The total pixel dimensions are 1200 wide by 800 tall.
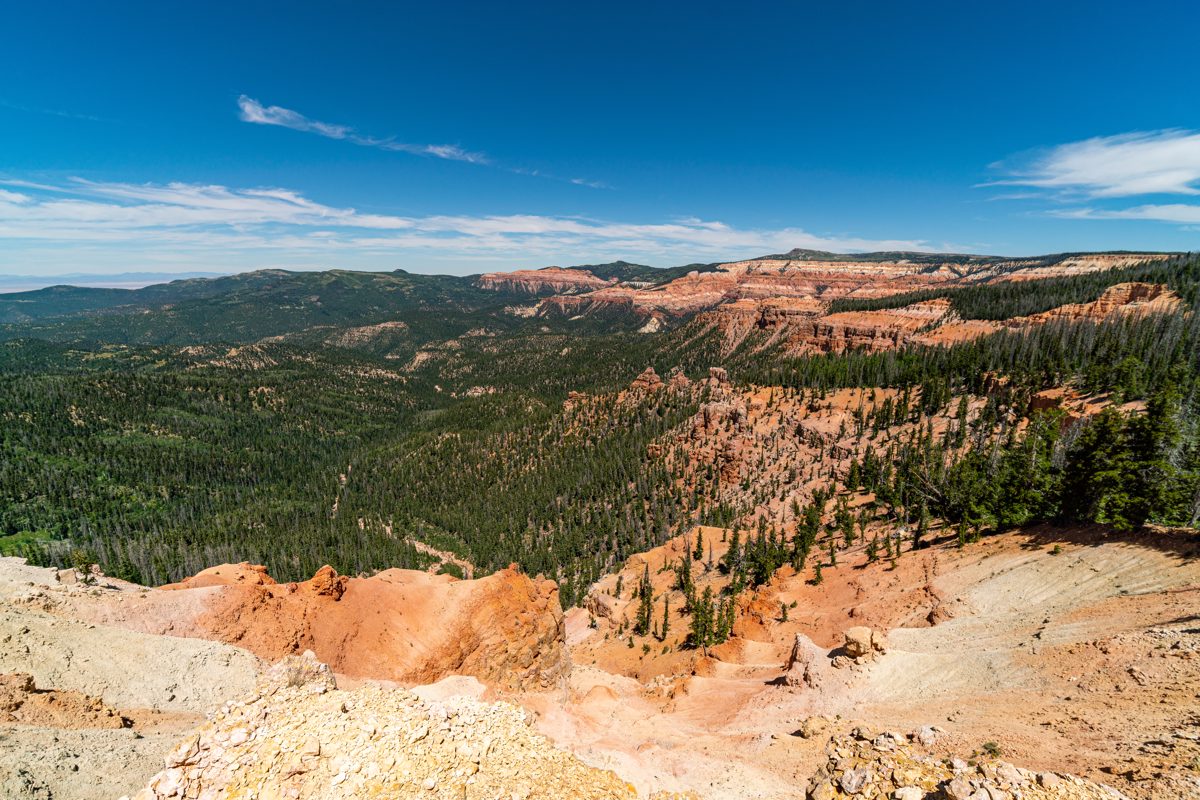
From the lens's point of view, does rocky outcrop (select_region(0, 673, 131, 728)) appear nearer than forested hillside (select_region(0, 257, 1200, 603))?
Yes

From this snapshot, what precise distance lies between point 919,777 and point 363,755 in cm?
1844

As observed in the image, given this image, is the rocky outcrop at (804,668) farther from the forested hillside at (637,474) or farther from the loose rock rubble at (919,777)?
the forested hillside at (637,474)

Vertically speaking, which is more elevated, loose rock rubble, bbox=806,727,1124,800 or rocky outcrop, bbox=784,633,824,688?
loose rock rubble, bbox=806,727,1124,800

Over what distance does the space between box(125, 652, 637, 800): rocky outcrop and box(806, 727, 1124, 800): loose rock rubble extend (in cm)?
802

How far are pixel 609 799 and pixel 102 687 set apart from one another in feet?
74.6

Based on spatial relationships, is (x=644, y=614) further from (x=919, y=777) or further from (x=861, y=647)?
(x=919, y=777)

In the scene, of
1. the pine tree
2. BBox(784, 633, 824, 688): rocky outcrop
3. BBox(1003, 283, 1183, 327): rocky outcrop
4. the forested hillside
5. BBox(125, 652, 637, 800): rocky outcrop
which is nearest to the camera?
BBox(125, 652, 637, 800): rocky outcrop

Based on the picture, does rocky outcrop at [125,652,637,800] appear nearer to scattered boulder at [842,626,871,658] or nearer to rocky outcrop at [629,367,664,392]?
scattered boulder at [842,626,871,658]

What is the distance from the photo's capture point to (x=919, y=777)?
53.5 feet

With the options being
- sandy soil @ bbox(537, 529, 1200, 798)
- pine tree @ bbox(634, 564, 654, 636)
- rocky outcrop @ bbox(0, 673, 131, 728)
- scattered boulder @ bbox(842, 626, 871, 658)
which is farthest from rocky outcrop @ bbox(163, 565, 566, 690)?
scattered boulder @ bbox(842, 626, 871, 658)

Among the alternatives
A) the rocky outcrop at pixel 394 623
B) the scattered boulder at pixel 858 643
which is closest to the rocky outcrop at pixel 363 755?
the rocky outcrop at pixel 394 623

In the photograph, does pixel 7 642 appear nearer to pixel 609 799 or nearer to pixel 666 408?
pixel 609 799

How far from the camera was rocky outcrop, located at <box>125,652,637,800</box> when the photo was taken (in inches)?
561

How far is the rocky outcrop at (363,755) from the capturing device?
1425cm
